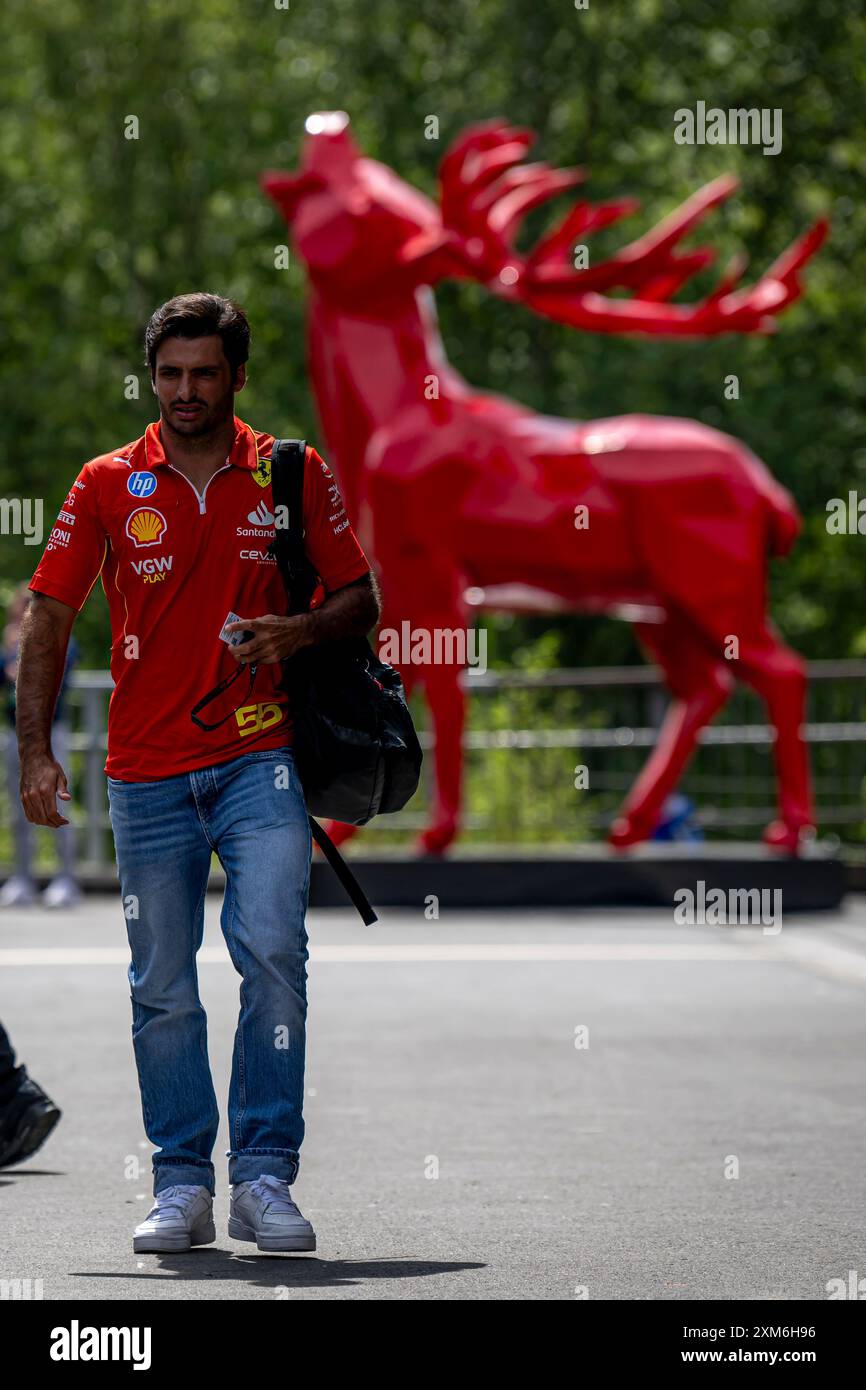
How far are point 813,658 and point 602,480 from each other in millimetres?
21408

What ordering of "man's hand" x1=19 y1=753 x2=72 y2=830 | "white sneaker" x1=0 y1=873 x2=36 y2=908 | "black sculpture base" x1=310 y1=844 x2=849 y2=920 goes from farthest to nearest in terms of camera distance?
"white sneaker" x1=0 y1=873 x2=36 y2=908, "black sculpture base" x1=310 y1=844 x2=849 y2=920, "man's hand" x1=19 y1=753 x2=72 y2=830

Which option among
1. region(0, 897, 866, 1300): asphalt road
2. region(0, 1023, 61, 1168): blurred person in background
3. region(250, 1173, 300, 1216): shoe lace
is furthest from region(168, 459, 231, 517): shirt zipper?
region(0, 1023, 61, 1168): blurred person in background

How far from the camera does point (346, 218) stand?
14.1 metres

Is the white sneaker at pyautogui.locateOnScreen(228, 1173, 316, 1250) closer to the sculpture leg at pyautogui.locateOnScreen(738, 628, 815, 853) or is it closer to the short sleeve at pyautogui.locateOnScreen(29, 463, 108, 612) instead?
the short sleeve at pyautogui.locateOnScreen(29, 463, 108, 612)

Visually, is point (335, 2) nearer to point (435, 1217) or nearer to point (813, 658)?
point (813, 658)

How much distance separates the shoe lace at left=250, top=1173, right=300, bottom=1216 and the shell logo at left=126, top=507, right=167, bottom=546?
50.8 inches

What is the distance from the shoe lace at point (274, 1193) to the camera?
527cm

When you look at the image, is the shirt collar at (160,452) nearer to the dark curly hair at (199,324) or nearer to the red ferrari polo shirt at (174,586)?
the red ferrari polo shirt at (174,586)

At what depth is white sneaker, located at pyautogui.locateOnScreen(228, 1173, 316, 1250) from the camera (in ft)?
17.2

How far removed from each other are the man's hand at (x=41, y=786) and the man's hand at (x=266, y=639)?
16.8 inches

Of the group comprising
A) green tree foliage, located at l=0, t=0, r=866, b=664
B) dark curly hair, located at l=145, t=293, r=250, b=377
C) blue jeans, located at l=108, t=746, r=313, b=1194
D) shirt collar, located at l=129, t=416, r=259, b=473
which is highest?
green tree foliage, located at l=0, t=0, r=866, b=664

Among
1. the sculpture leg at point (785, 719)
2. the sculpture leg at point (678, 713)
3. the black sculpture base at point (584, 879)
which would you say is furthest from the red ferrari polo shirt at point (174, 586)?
the sculpture leg at point (678, 713)
